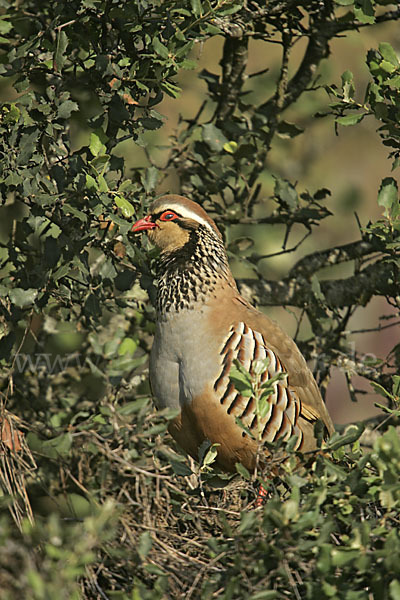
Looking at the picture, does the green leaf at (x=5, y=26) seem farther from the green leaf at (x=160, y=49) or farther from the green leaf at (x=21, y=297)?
the green leaf at (x=21, y=297)

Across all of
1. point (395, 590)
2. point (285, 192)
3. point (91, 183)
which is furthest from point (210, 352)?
point (395, 590)

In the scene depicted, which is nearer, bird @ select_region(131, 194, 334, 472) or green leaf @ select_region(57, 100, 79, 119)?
green leaf @ select_region(57, 100, 79, 119)

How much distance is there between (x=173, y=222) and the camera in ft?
10.9

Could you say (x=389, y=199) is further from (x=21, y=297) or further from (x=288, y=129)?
(x=21, y=297)

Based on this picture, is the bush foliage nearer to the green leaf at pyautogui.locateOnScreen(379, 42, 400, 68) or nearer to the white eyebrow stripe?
the green leaf at pyautogui.locateOnScreen(379, 42, 400, 68)

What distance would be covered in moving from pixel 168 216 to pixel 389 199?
0.95 meters

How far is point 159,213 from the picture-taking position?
326cm

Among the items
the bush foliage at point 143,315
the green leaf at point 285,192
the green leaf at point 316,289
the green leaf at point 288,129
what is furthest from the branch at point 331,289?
the green leaf at point 288,129

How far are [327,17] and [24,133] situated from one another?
1.72m

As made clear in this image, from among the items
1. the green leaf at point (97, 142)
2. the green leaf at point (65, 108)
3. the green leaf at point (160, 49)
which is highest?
the green leaf at point (160, 49)

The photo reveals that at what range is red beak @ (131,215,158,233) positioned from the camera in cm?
308

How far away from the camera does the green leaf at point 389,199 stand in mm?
2951

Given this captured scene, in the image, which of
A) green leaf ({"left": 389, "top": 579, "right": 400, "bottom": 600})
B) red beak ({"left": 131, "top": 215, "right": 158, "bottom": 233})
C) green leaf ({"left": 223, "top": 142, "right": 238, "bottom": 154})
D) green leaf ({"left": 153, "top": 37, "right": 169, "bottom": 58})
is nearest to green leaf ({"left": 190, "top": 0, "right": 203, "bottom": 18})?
green leaf ({"left": 153, "top": 37, "right": 169, "bottom": 58})

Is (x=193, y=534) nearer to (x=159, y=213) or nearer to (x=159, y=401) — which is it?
(x=159, y=401)
